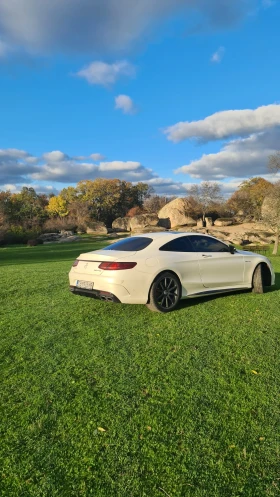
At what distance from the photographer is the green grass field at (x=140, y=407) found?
2148 millimetres

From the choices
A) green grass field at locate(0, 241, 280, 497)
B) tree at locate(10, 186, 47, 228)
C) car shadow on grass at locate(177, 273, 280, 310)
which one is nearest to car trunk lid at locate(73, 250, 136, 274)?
green grass field at locate(0, 241, 280, 497)

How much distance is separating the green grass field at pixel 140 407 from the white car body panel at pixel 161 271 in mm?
571

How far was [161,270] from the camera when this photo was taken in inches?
225

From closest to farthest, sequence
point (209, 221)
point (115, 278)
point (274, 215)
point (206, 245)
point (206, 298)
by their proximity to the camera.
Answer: point (115, 278)
point (206, 245)
point (206, 298)
point (274, 215)
point (209, 221)

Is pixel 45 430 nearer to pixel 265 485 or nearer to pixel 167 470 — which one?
pixel 167 470

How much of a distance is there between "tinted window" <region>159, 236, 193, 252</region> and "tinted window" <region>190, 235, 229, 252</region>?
15 centimetres

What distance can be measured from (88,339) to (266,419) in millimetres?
2500

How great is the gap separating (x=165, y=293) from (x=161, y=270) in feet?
1.36

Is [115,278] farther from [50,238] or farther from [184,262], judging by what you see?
[50,238]

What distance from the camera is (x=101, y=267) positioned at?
5594 millimetres

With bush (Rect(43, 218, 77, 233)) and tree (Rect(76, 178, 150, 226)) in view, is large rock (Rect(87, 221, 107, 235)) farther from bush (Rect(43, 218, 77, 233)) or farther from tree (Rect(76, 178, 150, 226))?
tree (Rect(76, 178, 150, 226))

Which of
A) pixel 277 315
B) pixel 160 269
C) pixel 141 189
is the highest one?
pixel 141 189

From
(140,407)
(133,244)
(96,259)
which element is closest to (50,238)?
(133,244)

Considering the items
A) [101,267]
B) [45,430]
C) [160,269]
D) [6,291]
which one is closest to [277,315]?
[160,269]
